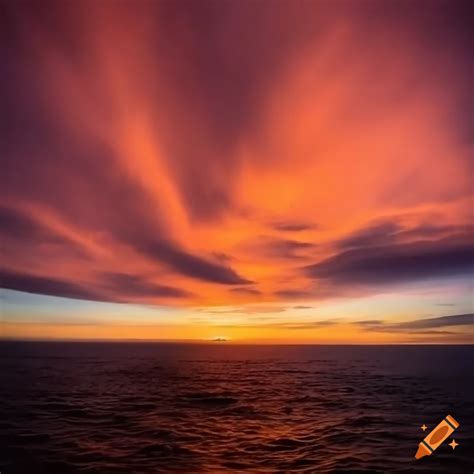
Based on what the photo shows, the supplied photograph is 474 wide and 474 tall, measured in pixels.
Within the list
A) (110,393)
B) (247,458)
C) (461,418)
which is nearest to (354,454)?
(247,458)

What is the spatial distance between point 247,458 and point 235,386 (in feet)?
80.9

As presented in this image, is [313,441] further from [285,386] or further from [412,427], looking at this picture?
[285,386]

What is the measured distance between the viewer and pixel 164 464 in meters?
14.9

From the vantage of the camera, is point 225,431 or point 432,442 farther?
point 225,431

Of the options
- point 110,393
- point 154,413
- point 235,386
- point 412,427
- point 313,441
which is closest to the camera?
point 313,441

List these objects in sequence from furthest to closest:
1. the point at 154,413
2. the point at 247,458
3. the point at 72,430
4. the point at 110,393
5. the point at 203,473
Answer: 1. the point at 110,393
2. the point at 154,413
3. the point at 72,430
4. the point at 247,458
5. the point at 203,473

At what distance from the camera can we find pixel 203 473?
555 inches

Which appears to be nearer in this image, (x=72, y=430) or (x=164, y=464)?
(x=164, y=464)

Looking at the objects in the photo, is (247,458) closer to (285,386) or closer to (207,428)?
(207,428)

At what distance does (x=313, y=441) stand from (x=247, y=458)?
4048mm

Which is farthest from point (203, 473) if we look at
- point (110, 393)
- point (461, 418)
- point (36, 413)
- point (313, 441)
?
point (110, 393)

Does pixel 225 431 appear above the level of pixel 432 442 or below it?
below

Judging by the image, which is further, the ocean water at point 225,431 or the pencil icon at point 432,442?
the pencil icon at point 432,442

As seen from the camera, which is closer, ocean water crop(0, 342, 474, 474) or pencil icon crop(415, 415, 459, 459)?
ocean water crop(0, 342, 474, 474)
